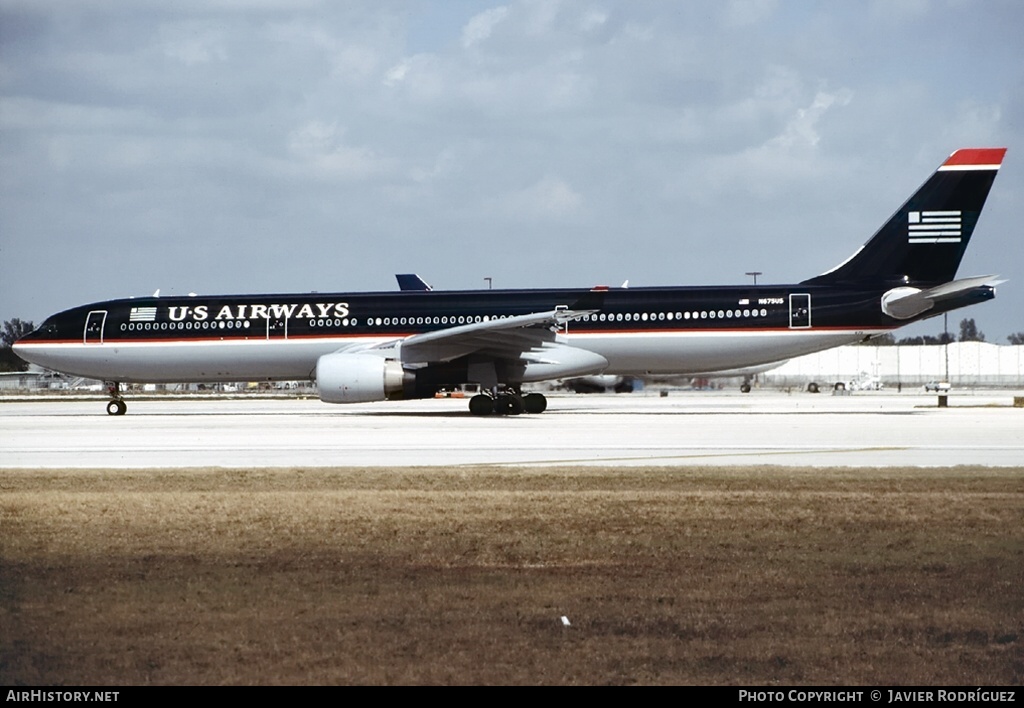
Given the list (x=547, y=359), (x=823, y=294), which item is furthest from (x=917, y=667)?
(x=823, y=294)

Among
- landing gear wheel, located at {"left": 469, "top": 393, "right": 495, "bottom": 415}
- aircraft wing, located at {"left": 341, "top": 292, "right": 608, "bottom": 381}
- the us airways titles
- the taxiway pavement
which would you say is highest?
the us airways titles

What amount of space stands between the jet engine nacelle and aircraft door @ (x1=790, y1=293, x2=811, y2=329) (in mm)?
11041

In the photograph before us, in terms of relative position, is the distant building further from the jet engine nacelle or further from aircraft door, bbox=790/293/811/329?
the jet engine nacelle

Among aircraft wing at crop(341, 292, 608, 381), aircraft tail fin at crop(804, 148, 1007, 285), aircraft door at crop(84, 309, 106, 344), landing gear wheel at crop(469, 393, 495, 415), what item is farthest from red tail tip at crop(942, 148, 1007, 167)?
aircraft door at crop(84, 309, 106, 344)

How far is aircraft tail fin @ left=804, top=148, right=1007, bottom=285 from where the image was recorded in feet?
102

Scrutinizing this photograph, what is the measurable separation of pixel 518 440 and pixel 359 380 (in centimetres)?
847

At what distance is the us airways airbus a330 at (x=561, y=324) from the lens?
30406 mm

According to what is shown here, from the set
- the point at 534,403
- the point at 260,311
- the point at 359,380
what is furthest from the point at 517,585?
the point at 260,311

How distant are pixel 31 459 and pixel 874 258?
23334mm

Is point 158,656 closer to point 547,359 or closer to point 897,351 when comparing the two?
point 547,359

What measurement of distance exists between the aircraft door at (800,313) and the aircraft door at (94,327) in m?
20.5

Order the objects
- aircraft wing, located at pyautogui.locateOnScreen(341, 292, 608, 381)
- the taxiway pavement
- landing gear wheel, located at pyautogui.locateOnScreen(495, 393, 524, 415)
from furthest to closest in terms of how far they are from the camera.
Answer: landing gear wheel, located at pyautogui.locateOnScreen(495, 393, 524, 415) → aircraft wing, located at pyautogui.locateOnScreen(341, 292, 608, 381) → the taxiway pavement

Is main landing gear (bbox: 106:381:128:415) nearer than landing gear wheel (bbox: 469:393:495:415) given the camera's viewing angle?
No

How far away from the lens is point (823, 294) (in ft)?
103
